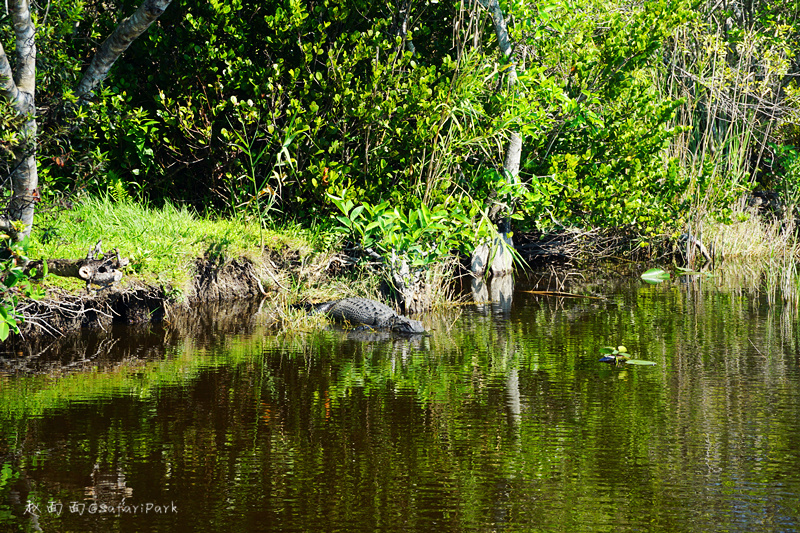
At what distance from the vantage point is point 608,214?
11359 mm

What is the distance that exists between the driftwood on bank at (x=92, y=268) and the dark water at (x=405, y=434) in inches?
20.7

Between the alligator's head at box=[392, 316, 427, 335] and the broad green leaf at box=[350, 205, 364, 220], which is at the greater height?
the broad green leaf at box=[350, 205, 364, 220]

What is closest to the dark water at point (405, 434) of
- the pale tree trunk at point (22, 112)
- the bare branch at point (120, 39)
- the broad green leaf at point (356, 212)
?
the pale tree trunk at point (22, 112)

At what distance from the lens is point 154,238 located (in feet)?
27.7

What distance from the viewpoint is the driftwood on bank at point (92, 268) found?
7266 mm

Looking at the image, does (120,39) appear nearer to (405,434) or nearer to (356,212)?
(356,212)

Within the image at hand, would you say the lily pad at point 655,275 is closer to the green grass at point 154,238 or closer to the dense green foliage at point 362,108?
the dense green foliage at point 362,108

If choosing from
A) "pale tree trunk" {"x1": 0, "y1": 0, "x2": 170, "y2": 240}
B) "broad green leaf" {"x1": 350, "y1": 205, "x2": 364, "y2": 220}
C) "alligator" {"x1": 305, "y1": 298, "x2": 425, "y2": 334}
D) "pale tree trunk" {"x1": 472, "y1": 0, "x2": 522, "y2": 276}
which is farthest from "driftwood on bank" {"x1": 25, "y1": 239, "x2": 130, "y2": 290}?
"pale tree trunk" {"x1": 472, "y1": 0, "x2": 522, "y2": 276}

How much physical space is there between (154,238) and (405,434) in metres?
Answer: 4.64

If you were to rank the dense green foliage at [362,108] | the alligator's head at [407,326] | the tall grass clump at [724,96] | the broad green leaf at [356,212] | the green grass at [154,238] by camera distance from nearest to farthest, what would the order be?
the alligator's head at [407,326] < the green grass at [154,238] < the broad green leaf at [356,212] < the dense green foliage at [362,108] < the tall grass clump at [724,96]

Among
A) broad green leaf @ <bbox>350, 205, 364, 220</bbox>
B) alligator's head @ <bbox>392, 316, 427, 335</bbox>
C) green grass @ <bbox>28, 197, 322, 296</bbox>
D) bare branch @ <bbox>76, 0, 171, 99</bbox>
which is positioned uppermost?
bare branch @ <bbox>76, 0, 171, 99</bbox>

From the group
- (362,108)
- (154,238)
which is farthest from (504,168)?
(154,238)

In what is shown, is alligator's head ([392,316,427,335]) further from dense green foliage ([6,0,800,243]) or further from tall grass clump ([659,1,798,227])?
tall grass clump ([659,1,798,227])

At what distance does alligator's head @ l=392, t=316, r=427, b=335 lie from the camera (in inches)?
304
